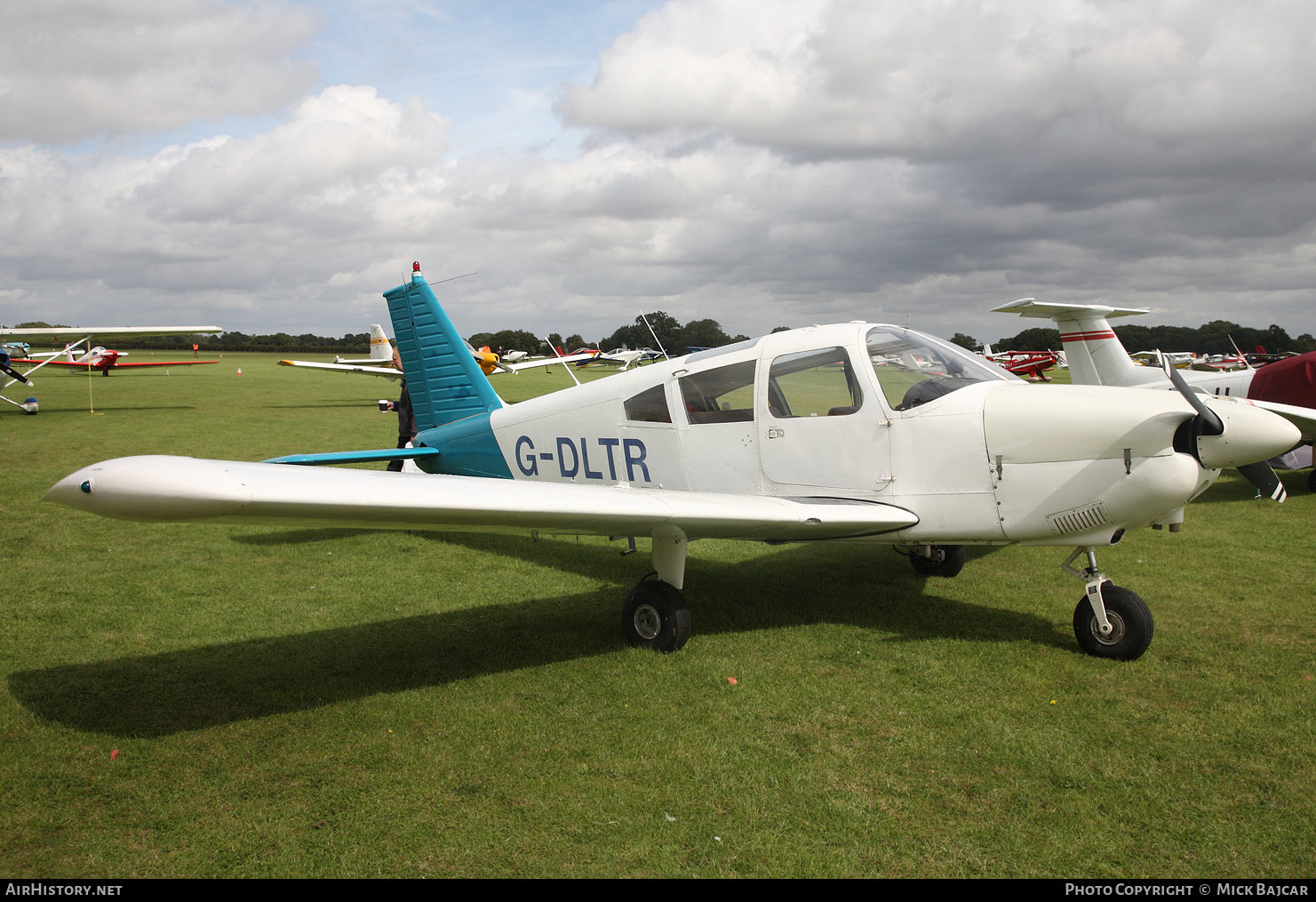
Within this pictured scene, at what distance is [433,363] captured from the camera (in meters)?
7.38

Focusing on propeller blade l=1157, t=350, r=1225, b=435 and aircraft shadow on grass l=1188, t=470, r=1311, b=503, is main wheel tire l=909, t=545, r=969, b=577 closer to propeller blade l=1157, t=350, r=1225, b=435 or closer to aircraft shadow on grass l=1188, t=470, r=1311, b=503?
propeller blade l=1157, t=350, r=1225, b=435

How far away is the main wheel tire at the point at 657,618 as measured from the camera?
4.71 metres

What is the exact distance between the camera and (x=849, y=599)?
5.89m

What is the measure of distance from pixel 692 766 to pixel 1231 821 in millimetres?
2140

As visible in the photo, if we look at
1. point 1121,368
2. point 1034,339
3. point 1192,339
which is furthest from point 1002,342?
point 1121,368

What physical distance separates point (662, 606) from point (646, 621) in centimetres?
19

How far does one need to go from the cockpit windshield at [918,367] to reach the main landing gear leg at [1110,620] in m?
1.27

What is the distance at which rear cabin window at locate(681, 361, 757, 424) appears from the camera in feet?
17.3

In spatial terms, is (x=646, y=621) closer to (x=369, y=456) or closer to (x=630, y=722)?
(x=630, y=722)

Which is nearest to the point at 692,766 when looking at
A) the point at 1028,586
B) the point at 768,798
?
the point at 768,798

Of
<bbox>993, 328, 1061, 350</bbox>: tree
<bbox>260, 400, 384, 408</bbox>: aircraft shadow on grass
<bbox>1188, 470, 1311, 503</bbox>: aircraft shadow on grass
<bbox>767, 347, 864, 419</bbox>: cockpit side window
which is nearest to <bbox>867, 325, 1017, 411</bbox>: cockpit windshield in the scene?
<bbox>767, 347, 864, 419</bbox>: cockpit side window

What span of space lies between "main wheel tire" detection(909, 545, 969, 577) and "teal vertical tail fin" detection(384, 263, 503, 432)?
422 cm

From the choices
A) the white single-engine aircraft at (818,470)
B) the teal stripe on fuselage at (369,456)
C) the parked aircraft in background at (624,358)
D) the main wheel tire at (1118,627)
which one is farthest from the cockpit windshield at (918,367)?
the parked aircraft in background at (624,358)

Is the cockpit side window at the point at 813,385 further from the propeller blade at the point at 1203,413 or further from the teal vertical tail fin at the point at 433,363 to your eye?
the teal vertical tail fin at the point at 433,363
